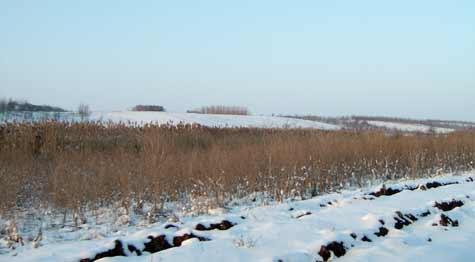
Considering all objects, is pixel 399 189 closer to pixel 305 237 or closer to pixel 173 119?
A: pixel 305 237

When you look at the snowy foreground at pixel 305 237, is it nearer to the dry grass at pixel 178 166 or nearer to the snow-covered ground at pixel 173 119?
the dry grass at pixel 178 166

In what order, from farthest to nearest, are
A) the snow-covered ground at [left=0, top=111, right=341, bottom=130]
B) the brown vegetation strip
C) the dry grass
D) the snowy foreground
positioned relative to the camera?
the snow-covered ground at [left=0, top=111, right=341, bottom=130] → the brown vegetation strip → the dry grass → the snowy foreground

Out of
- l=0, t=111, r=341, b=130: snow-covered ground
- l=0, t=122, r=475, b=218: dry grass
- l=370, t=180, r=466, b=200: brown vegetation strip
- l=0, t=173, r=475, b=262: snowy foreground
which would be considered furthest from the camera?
l=0, t=111, r=341, b=130: snow-covered ground

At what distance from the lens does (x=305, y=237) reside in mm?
5535

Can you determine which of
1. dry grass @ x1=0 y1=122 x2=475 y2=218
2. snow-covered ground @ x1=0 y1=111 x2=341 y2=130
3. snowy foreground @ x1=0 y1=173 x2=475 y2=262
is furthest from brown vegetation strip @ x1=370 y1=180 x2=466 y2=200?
snow-covered ground @ x1=0 y1=111 x2=341 y2=130

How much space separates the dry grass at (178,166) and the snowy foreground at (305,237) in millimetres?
1413

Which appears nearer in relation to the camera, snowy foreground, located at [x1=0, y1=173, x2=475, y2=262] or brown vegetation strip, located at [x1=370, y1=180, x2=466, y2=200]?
snowy foreground, located at [x1=0, y1=173, x2=475, y2=262]

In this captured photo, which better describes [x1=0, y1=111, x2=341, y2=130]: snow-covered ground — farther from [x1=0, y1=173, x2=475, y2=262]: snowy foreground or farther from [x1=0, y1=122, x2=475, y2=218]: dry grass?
[x1=0, y1=173, x2=475, y2=262]: snowy foreground

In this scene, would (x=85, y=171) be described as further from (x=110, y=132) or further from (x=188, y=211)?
(x=110, y=132)

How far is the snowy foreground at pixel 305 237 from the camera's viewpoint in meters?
4.81

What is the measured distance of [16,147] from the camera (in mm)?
12320

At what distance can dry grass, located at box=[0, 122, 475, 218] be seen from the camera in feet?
26.0

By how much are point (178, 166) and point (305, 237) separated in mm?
4450

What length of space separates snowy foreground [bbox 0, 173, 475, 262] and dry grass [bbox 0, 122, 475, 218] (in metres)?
1.41
